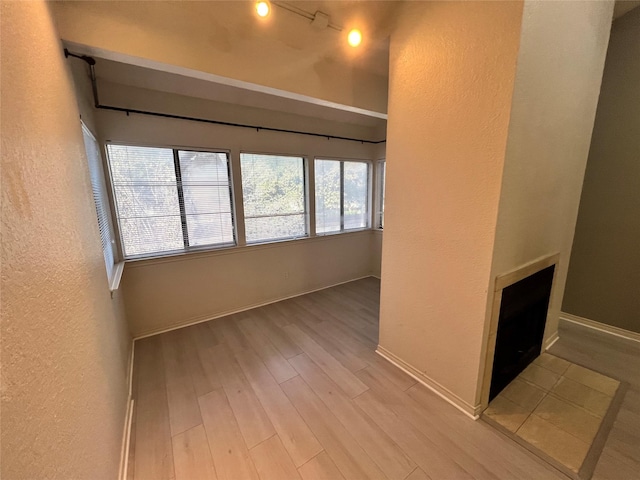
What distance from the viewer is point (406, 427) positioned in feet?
5.49

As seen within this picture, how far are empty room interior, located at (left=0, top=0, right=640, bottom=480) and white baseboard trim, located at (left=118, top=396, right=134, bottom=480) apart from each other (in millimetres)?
15

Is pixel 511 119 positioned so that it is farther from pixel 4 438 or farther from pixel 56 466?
pixel 56 466

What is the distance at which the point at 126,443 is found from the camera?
1552 mm

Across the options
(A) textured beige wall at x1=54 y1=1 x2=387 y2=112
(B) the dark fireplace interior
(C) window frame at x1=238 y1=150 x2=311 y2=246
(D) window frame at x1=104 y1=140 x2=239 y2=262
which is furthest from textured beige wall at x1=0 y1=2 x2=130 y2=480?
(B) the dark fireplace interior

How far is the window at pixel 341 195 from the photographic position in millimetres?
3889

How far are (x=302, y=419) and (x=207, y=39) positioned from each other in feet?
8.61

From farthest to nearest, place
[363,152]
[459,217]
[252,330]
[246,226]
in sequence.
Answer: [363,152] → [246,226] → [252,330] → [459,217]

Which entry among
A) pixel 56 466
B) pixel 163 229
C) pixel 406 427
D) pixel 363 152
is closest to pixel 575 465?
pixel 406 427

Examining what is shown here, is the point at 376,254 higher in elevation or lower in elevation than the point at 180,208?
lower

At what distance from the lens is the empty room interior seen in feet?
3.07

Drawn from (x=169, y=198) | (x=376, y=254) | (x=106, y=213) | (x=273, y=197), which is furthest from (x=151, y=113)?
(x=376, y=254)

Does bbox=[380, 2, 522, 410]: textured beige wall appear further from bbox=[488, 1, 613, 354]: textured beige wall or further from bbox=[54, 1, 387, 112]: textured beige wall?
bbox=[54, 1, 387, 112]: textured beige wall

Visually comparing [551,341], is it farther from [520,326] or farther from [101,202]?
[101,202]

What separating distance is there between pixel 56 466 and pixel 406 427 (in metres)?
1.73
